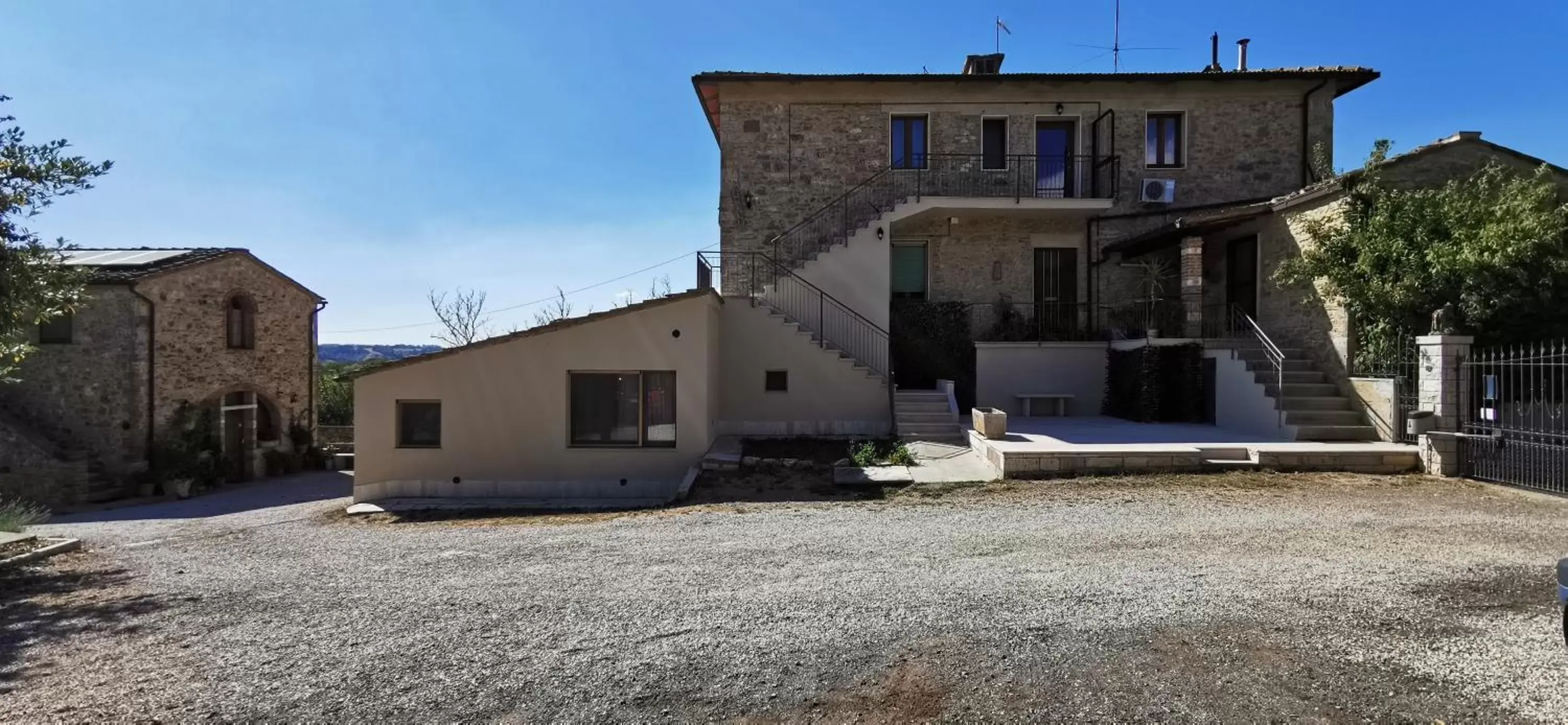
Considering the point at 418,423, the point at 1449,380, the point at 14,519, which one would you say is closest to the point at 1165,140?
the point at 1449,380

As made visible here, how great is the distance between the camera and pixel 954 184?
1706 cm

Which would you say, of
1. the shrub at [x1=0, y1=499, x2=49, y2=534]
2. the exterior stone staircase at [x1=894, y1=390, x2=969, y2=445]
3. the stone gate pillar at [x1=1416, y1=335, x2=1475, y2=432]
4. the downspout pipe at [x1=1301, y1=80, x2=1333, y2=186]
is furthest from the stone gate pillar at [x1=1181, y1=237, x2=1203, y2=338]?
the shrub at [x1=0, y1=499, x2=49, y2=534]

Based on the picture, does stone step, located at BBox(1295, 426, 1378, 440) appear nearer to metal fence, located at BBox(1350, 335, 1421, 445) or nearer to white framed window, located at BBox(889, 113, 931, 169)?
metal fence, located at BBox(1350, 335, 1421, 445)

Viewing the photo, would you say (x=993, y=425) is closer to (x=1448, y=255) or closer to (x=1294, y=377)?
(x=1294, y=377)

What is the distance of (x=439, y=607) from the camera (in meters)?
5.11

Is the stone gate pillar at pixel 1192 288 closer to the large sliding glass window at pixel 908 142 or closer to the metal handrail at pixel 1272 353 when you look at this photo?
the metal handrail at pixel 1272 353

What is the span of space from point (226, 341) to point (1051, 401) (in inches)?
892

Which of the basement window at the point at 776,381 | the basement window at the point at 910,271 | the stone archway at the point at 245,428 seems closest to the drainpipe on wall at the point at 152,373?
the stone archway at the point at 245,428

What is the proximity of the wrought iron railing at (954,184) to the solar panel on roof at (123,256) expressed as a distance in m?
17.7

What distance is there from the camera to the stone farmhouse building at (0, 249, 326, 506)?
17219 millimetres

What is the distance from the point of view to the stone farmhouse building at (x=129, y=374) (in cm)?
1722

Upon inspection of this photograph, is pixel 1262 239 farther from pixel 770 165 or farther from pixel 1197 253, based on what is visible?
pixel 770 165

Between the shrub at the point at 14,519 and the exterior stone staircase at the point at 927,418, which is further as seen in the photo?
the exterior stone staircase at the point at 927,418

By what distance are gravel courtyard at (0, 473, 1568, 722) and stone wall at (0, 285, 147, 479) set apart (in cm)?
1369
